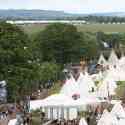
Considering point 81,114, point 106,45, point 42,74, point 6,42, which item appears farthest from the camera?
point 106,45

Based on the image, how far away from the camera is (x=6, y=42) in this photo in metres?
31.6

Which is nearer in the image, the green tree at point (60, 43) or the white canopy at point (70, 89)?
the white canopy at point (70, 89)

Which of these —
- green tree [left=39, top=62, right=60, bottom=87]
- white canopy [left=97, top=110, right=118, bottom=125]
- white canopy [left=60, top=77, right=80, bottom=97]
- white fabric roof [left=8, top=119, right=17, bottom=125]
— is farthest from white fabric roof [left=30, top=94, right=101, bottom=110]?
green tree [left=39, top=62, right=60, bottom=87]

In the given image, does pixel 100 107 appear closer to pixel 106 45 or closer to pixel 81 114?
pixel 81 114

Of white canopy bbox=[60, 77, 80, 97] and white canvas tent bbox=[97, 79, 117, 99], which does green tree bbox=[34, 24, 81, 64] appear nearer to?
white canvas tent bbox=[97, 79, 117, 99]

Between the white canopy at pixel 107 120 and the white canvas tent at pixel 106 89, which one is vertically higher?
the white canvas tent at pixel 106 89

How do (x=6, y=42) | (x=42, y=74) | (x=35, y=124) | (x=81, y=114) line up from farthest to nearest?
(x=42, y=74) < (x=6, y=42) < (x=81, y=114) < (x=35, y=124)

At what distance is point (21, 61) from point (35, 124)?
8.65 m

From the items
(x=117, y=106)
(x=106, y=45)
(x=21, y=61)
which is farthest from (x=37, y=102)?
(x=106, y=45)

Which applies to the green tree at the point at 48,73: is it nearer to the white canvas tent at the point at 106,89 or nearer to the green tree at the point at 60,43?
the white canvas tent at the point at 106,89

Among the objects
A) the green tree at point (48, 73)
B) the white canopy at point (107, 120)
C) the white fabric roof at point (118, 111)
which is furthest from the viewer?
the green tree at point (48, 73)

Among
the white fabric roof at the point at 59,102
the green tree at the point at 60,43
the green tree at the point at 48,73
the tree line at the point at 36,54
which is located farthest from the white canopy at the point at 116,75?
the green tree at the point at 60,43

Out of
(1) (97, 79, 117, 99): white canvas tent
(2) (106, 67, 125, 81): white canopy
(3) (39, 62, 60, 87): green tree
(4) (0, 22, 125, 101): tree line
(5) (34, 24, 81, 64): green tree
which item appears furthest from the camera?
(5) (34, 24, 81, 64): green tree

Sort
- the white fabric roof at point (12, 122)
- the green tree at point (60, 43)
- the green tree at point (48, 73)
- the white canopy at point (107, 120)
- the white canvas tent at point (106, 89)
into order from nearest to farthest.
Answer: the white canopy at point (107, 120) → the white fabric roof at point (12, 122) → the white canvas tent at point (106, 89) → the green tree at point (48, 73) → the green tree at point (60, 43)
